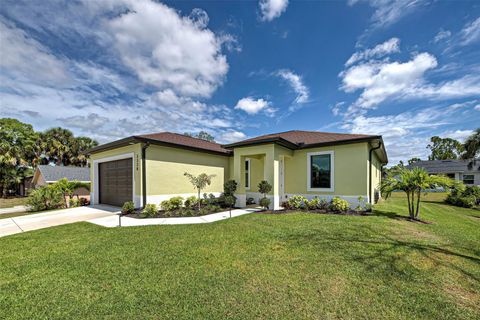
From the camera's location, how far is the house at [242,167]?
30.1 feet

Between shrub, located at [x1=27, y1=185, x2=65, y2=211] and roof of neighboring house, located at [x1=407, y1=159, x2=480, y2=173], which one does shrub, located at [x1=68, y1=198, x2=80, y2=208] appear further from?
roof of neighboring house, located at [x1=407, y1=159, x2=480, y2=173]

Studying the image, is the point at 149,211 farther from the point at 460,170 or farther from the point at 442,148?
the point at 442,148

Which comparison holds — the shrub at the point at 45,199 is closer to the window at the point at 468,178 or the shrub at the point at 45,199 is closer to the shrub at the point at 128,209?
the shrub at the point at 128,209

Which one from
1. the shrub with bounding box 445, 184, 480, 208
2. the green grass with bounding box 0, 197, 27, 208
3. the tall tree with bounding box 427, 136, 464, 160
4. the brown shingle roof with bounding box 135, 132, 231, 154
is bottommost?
the green grass with bounding box 0, 197, 27, 208

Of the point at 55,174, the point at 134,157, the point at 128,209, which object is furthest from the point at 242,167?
the point at 55,174

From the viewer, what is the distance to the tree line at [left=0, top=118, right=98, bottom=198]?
67.4 feet

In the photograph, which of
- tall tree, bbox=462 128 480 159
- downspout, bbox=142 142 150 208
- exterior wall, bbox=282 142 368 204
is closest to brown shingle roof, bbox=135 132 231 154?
downspout, bbox=142 142 150 208

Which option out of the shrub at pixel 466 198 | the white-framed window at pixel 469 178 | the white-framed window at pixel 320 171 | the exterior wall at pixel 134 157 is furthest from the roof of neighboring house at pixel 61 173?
the white-framed window at pixel 469 178

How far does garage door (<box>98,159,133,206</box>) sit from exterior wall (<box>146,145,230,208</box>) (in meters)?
1.56

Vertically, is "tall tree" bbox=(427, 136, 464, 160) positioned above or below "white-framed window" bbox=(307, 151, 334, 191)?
above

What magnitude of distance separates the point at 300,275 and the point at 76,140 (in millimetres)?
35966

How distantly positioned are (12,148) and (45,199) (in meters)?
15.8

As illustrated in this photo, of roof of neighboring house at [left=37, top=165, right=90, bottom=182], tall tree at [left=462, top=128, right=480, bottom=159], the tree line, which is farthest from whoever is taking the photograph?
the tree line

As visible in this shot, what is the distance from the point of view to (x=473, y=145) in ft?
58.1
